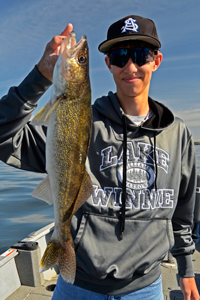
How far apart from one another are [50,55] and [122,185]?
3.87 feet

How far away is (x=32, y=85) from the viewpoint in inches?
70.1

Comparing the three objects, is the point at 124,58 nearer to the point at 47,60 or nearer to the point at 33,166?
the point at 47,60

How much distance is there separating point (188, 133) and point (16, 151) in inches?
63.3

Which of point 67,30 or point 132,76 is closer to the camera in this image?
point 67,30

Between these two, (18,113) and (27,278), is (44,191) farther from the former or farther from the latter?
(27,278)

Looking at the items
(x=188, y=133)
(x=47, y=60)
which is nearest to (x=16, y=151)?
(x=47, y=60)

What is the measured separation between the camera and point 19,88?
5.95 feet

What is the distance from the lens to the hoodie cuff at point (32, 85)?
178cm

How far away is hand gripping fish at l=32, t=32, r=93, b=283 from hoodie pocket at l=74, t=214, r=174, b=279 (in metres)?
0.34

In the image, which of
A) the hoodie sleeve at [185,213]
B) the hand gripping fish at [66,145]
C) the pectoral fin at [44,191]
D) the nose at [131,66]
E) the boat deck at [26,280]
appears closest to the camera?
the hand gripping fish at [66,145]

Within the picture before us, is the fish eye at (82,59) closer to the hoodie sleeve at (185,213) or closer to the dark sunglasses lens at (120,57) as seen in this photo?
the dark sunglasses lens at (120,57)

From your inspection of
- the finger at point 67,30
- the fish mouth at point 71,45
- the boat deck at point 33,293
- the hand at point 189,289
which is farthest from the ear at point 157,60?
the boat deck at point 33,293

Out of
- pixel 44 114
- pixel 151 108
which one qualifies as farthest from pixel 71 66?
pixel 151 108

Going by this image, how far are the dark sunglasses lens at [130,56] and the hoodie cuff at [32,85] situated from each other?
2.53 ft
